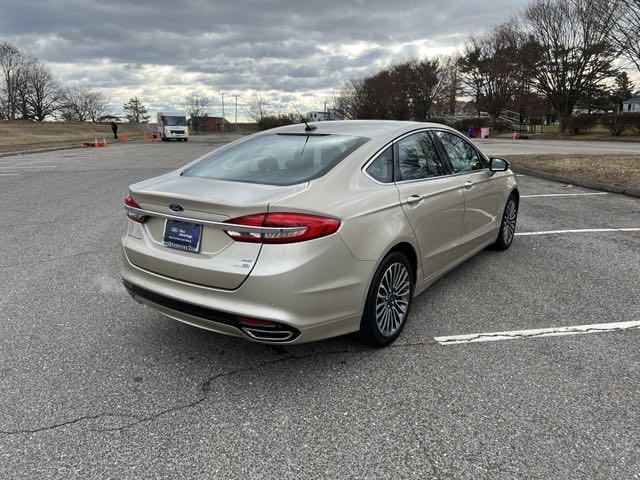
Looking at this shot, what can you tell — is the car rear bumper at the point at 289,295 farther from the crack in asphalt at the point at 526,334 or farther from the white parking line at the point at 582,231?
the white parking line at the point at 582,231

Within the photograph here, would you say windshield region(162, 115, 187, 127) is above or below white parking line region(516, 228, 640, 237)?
above

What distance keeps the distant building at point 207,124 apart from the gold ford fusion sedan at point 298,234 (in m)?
82.7

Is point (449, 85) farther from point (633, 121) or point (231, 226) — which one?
point (231, 226)

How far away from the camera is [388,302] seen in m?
3.45

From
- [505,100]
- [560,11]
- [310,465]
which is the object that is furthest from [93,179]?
[505,100]

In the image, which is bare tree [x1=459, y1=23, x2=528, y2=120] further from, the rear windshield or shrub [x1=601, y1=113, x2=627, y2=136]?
the rear windshield

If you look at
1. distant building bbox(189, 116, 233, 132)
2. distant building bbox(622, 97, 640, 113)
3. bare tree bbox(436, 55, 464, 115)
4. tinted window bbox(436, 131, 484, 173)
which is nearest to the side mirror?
tinted window bbox(436, 131, 484, 173)

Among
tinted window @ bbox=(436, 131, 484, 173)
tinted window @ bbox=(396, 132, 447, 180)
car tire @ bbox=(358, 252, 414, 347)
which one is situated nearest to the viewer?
car tire @ bbox=(358, 252, 414, 347)

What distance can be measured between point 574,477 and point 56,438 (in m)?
2.54

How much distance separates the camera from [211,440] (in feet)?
8.23

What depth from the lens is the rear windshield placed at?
325 cm

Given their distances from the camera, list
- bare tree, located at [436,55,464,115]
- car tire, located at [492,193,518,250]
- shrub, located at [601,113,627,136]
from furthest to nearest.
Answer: bare tree, located at [436,55,464,115], shrub, located at [601,113,627,136], car tire, located at [492,193,518,250]

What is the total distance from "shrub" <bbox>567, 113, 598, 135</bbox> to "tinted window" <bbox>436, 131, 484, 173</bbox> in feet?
127

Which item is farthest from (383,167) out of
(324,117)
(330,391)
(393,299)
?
(324,117)
